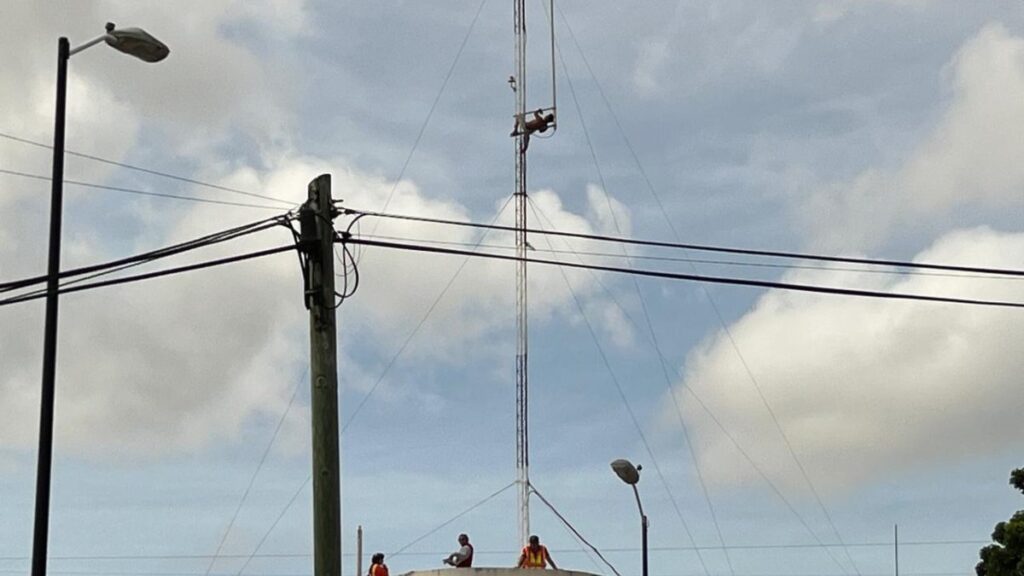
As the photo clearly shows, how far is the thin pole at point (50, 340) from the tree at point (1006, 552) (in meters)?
32.2

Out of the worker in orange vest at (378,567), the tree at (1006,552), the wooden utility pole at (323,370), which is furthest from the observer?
the tree at (1006,552)

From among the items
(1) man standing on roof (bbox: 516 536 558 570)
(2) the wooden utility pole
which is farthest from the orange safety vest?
(2) the wooden utility pole

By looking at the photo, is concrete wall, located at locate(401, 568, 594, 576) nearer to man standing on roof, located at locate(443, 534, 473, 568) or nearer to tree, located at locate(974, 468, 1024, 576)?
man standing on roof, located at locate(443, 534, 473, 568)

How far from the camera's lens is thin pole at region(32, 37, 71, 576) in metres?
17.8

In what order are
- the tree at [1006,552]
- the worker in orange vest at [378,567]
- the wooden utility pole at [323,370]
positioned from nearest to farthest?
1. the wooden utility pole at [323,370]
2. the worker in orange vest at [378,567]
3. the tree at [1006,552]

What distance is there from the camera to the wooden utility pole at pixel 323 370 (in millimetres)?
17578

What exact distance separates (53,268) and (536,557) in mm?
10872

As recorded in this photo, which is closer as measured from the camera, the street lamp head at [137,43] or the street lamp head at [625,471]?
the street lamp head at [137,43]

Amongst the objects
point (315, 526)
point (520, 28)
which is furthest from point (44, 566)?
point (520, 28)

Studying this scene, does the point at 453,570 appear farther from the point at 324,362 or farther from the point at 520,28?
the point at 520,28

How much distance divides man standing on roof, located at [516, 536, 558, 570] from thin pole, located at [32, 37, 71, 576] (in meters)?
10.2

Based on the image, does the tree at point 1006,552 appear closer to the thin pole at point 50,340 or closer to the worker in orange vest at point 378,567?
the worker in orange vest at point 378,567

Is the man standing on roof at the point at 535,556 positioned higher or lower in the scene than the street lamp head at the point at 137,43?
lower

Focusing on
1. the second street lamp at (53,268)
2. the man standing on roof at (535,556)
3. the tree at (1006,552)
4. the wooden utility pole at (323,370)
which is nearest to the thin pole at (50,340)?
the second street lamp at (53,268)
